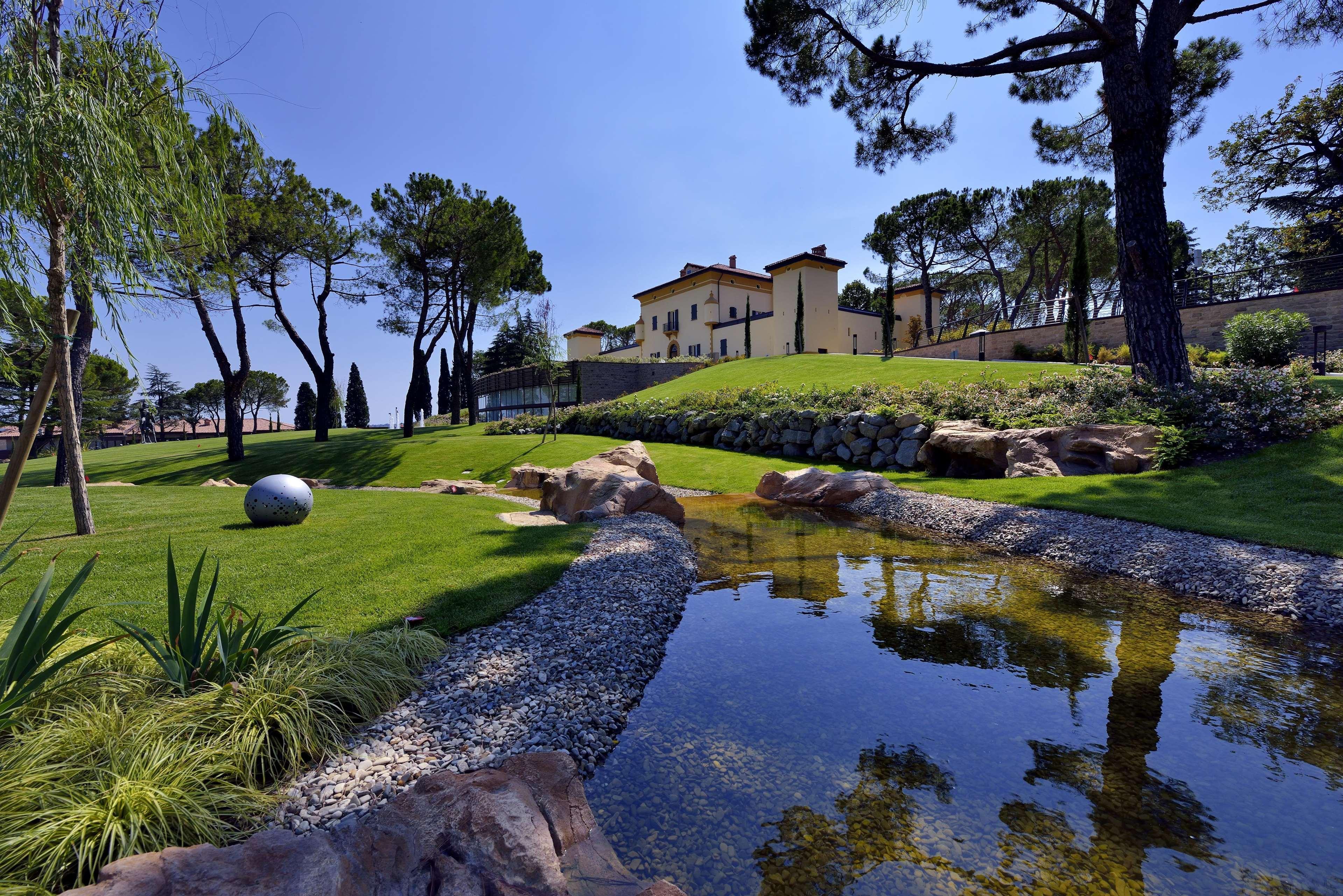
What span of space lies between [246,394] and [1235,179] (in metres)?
82.5

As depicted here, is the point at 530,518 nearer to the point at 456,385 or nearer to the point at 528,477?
the point at 528,477

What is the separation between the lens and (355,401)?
5075 cm

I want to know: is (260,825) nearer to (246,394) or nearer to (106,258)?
(106,258)

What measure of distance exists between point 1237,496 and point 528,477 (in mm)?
13528

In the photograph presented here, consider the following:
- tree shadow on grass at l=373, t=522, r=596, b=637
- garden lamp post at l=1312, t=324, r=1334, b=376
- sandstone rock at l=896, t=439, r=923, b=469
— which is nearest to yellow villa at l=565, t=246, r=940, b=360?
garden lamp post at l=1312, t=324, r=1334, b=376

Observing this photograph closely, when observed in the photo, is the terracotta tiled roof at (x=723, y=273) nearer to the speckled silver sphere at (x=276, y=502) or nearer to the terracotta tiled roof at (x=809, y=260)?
the terracotta tiled roof at (x=809, y=260)

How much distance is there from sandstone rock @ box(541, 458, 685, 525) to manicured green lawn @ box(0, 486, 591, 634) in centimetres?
98

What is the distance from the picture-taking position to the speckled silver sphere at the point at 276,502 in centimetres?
826

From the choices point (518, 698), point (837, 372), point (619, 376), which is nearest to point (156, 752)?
point (518, 698)

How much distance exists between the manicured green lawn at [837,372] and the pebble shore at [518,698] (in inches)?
589

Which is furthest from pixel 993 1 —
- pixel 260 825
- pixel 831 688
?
A: pixel 260 825

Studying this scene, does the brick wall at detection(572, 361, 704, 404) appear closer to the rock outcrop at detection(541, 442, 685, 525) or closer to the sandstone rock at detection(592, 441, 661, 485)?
the sandstone rock at detection(592, 441, 661, 485)

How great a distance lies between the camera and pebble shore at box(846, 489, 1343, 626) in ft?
18.3

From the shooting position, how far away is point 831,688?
4.23 meters
